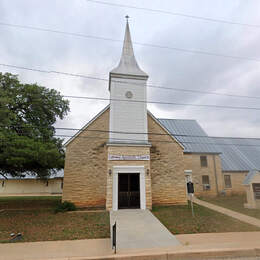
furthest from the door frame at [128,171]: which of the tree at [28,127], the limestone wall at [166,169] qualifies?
the tree at [28,127]

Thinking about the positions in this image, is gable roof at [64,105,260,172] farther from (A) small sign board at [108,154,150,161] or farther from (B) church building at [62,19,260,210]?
(A) small sign board at [108,154,150,161]

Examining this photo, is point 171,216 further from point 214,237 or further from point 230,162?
point 230,162

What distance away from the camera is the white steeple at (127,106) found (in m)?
13.9


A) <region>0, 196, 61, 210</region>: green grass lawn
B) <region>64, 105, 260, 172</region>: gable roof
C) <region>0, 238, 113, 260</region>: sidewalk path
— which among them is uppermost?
Result: <region>64, 105, 260, 172</region>: gable roof

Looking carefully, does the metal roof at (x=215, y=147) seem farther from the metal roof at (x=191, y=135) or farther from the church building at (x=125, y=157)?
the church building at (x=125, y=157)

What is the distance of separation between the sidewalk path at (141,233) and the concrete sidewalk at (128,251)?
0.40 m

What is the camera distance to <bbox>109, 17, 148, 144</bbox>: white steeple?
1387 centimetres

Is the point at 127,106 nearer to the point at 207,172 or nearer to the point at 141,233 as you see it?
the point at 141,233

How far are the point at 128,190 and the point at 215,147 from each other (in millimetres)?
15526

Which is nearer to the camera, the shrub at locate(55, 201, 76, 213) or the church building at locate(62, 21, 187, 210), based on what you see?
the shrub at locate(55, 201, 76, 213)

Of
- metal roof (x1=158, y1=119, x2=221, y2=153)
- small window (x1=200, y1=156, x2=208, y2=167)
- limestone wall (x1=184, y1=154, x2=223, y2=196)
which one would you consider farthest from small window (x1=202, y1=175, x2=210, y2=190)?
metal roof (x1=158, y1=119, x2=221, y2=153)

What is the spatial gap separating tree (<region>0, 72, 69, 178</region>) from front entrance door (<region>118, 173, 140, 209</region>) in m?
5.01

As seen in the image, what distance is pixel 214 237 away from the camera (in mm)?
7090

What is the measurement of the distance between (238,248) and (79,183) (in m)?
11.2
